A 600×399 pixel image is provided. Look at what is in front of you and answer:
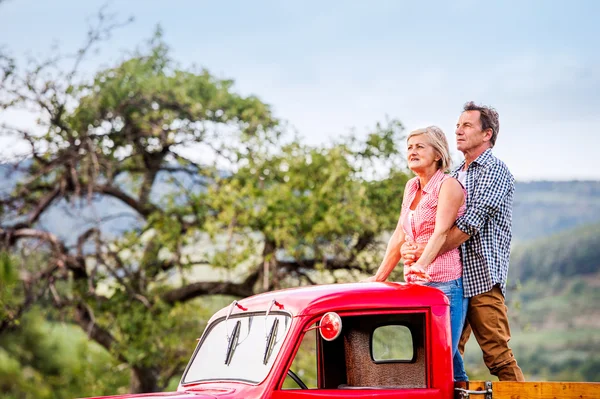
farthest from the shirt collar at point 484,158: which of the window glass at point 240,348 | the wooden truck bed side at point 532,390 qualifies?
the window glass at point 240,348

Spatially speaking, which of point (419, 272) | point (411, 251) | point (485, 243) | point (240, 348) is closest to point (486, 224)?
point (485, 243)

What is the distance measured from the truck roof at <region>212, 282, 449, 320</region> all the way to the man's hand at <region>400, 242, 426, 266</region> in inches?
15.8

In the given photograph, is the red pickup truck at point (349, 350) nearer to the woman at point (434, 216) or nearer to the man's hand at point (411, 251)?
the woman at point (434, 216)

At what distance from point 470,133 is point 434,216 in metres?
0.69

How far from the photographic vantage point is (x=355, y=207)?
14078mm

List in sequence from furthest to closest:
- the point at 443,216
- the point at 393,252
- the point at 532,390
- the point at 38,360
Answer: the point at 38,360
the point at 393,252
the point at 443,216
the point at 532,390

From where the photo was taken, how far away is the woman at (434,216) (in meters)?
5.52

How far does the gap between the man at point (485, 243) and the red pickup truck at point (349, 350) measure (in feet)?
1.41

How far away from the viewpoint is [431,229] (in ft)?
18.9

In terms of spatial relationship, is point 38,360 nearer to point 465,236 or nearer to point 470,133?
point 470,133

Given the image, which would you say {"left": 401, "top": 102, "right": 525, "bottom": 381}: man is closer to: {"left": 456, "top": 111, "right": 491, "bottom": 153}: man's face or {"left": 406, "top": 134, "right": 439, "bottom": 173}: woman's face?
{"left": 456, "top": 111, "right": 491, "bottom": 153}: man's face

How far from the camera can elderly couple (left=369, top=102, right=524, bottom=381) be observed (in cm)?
558

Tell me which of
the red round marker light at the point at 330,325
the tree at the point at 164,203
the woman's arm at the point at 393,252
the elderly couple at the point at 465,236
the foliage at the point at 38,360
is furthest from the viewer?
the foliage at the point at 38,360

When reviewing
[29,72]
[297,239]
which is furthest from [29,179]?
[297,239]
